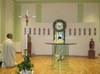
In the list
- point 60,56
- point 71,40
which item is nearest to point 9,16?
point 71,40

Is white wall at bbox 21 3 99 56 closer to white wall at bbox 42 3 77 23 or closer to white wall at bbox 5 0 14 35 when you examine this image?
white wall at bbox 42 3 77 23

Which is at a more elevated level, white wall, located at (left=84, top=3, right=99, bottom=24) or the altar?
white wall, located at (left=84, top=3, right=99, bottom=24)

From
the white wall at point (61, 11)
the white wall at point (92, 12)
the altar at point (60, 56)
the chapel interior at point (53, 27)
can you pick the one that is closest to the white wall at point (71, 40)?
the chapel interior at point (53, 27)

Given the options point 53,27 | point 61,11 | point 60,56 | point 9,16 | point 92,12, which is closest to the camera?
point 60,56

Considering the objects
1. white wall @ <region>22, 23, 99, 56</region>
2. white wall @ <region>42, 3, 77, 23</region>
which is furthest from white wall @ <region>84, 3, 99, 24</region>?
white wall @ <region>22, 23, 99, 56</region>

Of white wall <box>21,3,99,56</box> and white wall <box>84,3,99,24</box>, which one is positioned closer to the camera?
white wall <box>21,3,99,56</box>

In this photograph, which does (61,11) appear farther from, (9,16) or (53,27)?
(9,16)

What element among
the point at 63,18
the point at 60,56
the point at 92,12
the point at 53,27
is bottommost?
the point at 60,56

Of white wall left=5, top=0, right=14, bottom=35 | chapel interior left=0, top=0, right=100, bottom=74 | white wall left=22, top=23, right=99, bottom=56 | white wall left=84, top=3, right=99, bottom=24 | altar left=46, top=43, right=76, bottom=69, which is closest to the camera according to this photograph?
altar left=46, top=43, right=76, bottom=69

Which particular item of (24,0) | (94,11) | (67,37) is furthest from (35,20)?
(94,11)

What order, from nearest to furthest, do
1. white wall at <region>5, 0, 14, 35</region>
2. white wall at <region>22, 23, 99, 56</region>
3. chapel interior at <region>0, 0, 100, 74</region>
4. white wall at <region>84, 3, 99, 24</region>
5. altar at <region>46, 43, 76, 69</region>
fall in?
altar at <region>46, 43, 76, 69</region>, chapel interior at <region>0, 0, 100, 74</region>, white wall at <region>5, 0, 14, 35</region>, white wall at <region>22, 23, 99, 56</region>, white wall at <region>84, 3, 99, 24</region>

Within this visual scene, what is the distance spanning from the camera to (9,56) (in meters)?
6.89

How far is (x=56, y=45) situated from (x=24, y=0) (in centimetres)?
559

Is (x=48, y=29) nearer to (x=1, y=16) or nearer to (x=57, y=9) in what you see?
(x=57, y=9)
